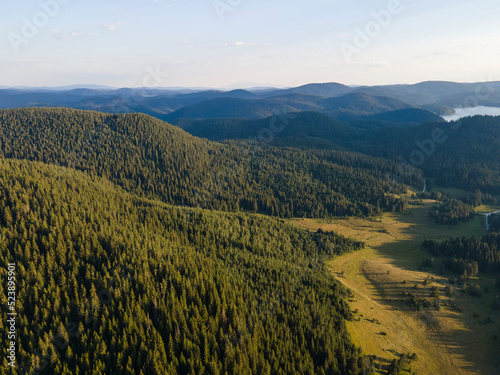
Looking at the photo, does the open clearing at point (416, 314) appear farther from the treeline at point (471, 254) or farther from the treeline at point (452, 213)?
the treeline at point (452, 213)

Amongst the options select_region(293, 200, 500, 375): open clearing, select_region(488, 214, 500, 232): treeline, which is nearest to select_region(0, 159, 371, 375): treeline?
select_region(293, 200, 500, 375): open clearing

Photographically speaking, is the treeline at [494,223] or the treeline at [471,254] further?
the treeline at [494,223]

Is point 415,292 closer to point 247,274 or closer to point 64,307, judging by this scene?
point 247,274

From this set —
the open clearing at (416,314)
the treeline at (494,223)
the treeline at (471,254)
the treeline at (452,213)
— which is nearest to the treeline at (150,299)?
the open clearing at (416,314)

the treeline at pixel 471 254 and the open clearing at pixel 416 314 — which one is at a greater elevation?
the treeline at pixel 471 254

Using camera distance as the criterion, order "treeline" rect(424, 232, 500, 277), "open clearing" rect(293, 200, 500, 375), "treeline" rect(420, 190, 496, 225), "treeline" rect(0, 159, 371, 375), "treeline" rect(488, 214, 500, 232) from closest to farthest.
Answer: "treeline" rect(0, 159, 371, 375) → "open clearing" rect(293, 200, 500, 375) → "treeline" rect(424, 232, 500, 277) → "treeline" rect(488, 214, 500, 232) → "treeline" rect(420, 190, 496, 225)

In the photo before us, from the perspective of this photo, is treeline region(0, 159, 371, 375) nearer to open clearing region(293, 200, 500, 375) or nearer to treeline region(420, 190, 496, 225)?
open clearing region(293, 200, 500, 375)

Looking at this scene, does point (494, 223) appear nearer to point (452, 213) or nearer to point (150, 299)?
point (452, 213)
